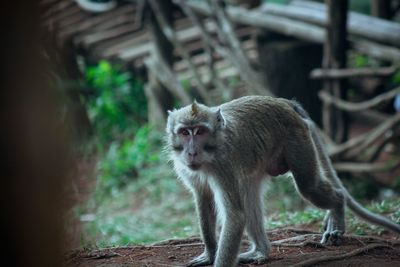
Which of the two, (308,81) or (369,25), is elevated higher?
(369,25)

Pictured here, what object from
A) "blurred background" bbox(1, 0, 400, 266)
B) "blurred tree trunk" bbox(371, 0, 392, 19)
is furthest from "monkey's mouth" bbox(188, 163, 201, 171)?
"blurred tree trunk" bbox(371, 0, 392, 19)

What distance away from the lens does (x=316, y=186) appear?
18.9 ft

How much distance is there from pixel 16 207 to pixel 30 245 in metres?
0.20

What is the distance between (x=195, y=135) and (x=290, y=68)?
22.2ft

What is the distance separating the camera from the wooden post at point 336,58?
32.6 feet

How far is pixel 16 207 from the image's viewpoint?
9.10 ft

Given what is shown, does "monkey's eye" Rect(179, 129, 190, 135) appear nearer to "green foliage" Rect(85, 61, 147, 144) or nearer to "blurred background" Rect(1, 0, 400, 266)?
"blurred background" Rect(1, 0, 400, 266)

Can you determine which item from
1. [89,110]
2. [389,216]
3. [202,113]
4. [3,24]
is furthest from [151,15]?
[3,24]

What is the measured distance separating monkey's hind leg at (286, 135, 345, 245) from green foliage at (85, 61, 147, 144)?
26.1ft

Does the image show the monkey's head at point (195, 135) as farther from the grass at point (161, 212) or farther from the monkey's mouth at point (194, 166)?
the grass at point (161, 212)

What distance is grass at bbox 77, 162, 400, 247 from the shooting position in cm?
742

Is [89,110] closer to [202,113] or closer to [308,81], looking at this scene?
[308,81]

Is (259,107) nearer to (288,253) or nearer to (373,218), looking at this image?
(288,253)

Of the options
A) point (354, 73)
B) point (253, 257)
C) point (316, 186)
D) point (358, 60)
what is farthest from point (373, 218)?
point (358, 60)
